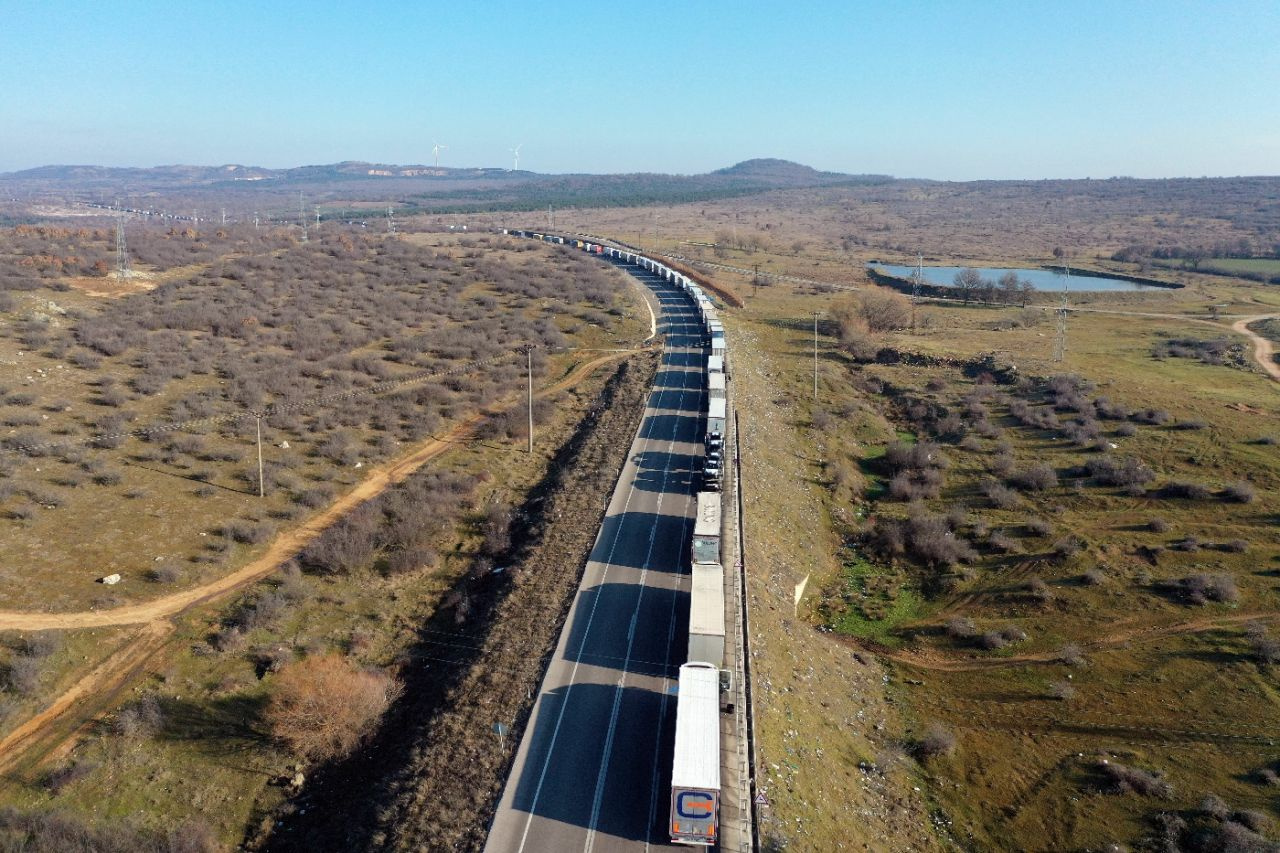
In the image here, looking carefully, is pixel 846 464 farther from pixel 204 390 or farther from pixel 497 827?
pixel 204 390

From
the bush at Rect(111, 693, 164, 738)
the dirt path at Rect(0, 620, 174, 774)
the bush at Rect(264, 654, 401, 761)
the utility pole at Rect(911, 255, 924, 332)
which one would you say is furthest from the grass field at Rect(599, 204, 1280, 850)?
the utility pole at Rect(911, 255, 924, 332)

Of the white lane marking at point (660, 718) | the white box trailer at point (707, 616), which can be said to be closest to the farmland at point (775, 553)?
the white box trailer at point (707, 616)

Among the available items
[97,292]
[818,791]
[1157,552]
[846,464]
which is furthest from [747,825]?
[97,292]

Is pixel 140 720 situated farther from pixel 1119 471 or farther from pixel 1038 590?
pixel 1119 471

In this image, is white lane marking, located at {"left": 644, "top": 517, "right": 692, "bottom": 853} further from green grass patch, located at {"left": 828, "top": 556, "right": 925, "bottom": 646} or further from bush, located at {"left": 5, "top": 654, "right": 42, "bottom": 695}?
bush, located at {"left": 5, "top": 654, "right": 42, "bottom": 695}

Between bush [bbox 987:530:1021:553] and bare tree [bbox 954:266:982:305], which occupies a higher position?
bare tree [bbox 954:266:982:305]

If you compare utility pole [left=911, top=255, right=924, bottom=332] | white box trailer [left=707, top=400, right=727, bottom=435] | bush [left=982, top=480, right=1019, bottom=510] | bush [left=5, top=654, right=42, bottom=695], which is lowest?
bush [left=5, top=654, right=42, bottom=695]
